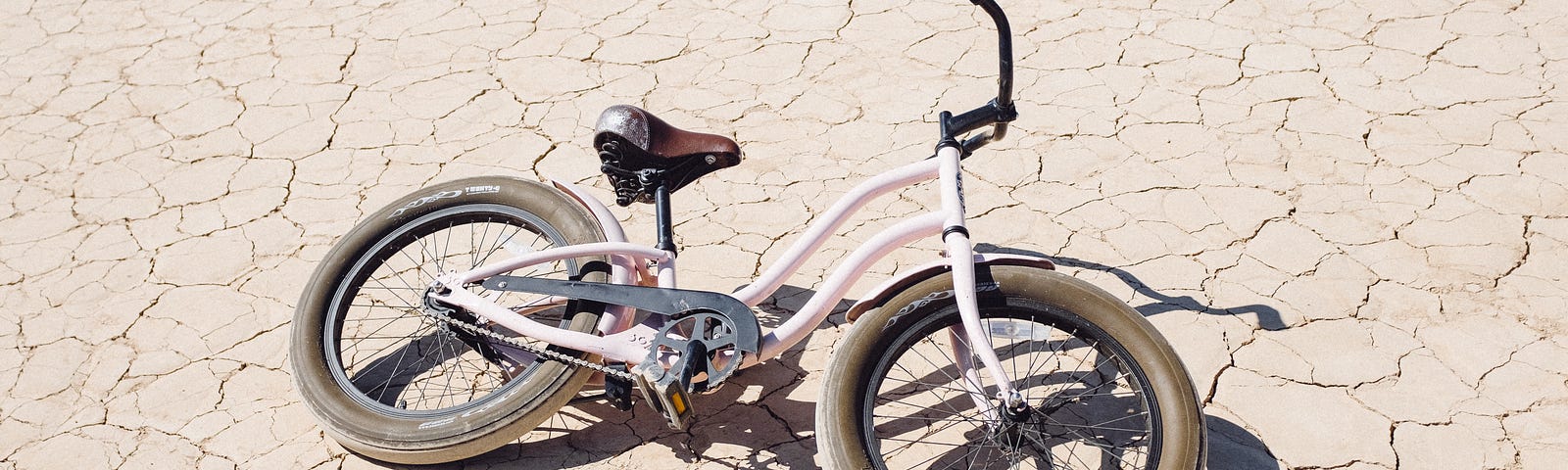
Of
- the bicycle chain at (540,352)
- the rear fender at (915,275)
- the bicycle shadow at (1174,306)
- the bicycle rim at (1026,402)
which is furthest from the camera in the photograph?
the bicycle shadow at (1174,306)

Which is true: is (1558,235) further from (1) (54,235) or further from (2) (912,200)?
(1) (54,235)

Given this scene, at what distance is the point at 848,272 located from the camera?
10.1ft

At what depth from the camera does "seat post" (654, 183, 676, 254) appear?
3371 mm

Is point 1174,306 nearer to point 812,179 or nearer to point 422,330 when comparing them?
Answer: point 812,179

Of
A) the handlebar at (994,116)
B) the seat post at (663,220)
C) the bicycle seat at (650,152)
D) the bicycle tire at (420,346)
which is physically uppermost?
the handlebar at (994,116)

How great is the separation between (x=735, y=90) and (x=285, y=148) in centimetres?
201

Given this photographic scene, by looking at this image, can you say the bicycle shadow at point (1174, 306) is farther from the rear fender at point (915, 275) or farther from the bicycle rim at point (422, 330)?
the bicycle rim at point (422, 330)

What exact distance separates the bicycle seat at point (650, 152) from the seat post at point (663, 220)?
0.9 inches

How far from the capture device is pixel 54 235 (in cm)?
462

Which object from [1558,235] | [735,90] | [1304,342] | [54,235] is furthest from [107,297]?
[1558,235]

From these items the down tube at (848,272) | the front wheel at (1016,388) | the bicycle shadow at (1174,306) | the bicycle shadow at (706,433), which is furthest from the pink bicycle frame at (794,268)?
the bicycle shadow at (1174,306)

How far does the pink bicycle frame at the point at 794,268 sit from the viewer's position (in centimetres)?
307

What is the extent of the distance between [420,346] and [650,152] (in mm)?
1193

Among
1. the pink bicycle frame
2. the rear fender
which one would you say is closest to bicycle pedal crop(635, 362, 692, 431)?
the pink bicycle frame
